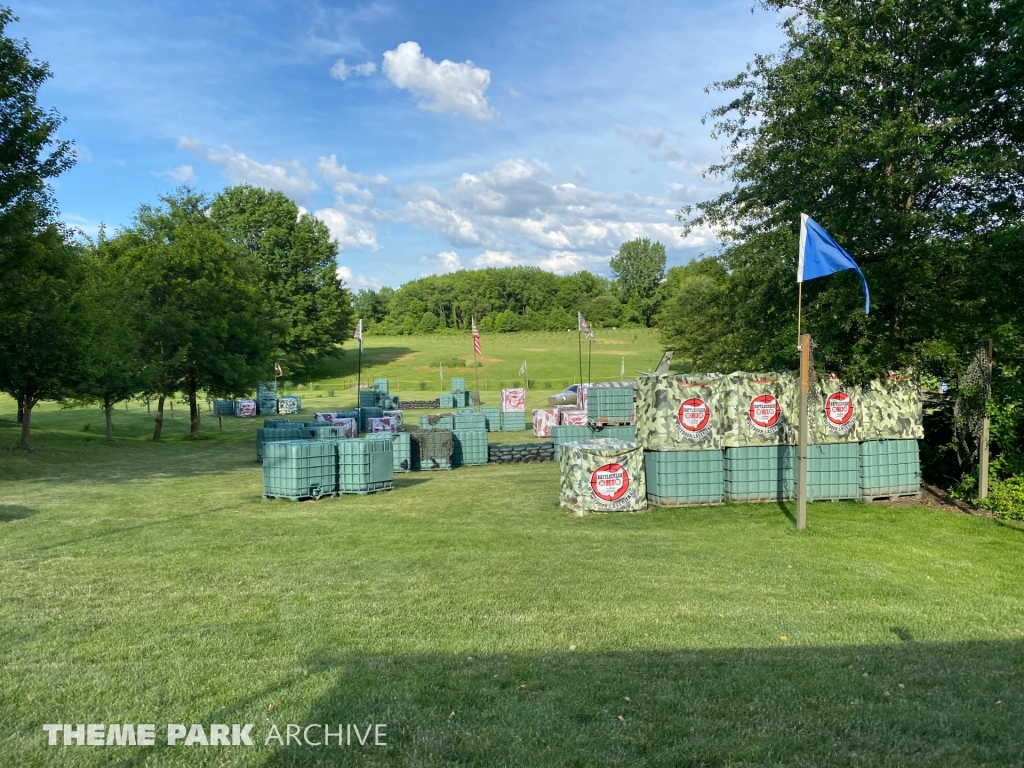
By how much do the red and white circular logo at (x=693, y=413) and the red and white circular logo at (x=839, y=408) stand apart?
211 cm

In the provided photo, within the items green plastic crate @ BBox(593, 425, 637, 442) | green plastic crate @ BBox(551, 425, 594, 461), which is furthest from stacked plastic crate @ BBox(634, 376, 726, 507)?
green plastic crate @ BBox(593, 425, 637, 442)

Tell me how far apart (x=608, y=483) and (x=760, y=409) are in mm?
2814

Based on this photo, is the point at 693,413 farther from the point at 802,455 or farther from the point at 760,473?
the point at 802,455

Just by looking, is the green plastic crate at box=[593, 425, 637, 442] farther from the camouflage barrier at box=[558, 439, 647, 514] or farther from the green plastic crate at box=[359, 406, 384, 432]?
the green plastic crate at box=[359, 406, 384, 432]

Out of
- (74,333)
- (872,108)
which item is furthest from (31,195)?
(872,108)

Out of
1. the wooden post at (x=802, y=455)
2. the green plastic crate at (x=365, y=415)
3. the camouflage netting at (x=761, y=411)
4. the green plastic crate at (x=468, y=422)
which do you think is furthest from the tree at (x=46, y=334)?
the wooden post at (x=802, y=455)

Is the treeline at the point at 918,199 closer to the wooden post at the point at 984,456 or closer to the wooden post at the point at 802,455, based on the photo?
the wooden post at the point at 984,456

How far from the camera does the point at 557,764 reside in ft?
11.2

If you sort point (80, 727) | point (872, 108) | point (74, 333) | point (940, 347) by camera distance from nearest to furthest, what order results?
point (80, 727), point (940, 347), point (872, 108), point (74, 333)

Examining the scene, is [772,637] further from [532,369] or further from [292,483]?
[532,369]

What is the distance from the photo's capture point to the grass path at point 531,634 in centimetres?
372

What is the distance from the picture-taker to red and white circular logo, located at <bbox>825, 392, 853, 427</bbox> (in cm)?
1186

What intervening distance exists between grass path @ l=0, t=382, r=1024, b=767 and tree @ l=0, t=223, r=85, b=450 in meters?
11.1

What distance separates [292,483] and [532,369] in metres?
62.5
